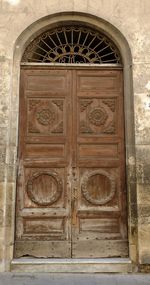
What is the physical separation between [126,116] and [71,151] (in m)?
1.10

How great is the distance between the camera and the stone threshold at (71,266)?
4.83 meters

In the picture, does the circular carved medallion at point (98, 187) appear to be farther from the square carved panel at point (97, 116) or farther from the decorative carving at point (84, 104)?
the decorative carving at point (84, 104)

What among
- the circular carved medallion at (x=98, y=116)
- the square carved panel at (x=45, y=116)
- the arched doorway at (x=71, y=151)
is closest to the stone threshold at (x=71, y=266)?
the arched doorway at (x=71, y=151)

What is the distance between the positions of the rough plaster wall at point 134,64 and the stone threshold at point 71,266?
0.27 m

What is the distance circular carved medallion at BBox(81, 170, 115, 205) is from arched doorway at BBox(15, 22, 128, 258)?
0.02m

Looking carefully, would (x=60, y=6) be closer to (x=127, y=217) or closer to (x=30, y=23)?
(x=30, y=23)

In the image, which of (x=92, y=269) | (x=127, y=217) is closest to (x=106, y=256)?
(x=92, y=269)

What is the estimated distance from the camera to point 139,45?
5367mm

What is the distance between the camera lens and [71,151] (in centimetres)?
532

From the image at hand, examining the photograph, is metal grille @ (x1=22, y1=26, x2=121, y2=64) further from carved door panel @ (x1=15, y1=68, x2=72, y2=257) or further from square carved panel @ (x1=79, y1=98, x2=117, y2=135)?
square carved panel @ (x1=79, y1=98, x2=117, y2=135)

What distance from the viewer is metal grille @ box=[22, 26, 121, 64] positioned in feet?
18.5

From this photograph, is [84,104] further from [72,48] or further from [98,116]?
[72,48]

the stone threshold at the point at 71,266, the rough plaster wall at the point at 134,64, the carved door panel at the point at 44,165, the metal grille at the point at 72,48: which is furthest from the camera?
the metal grille at the point at 72,48

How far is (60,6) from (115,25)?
3.31 feet
